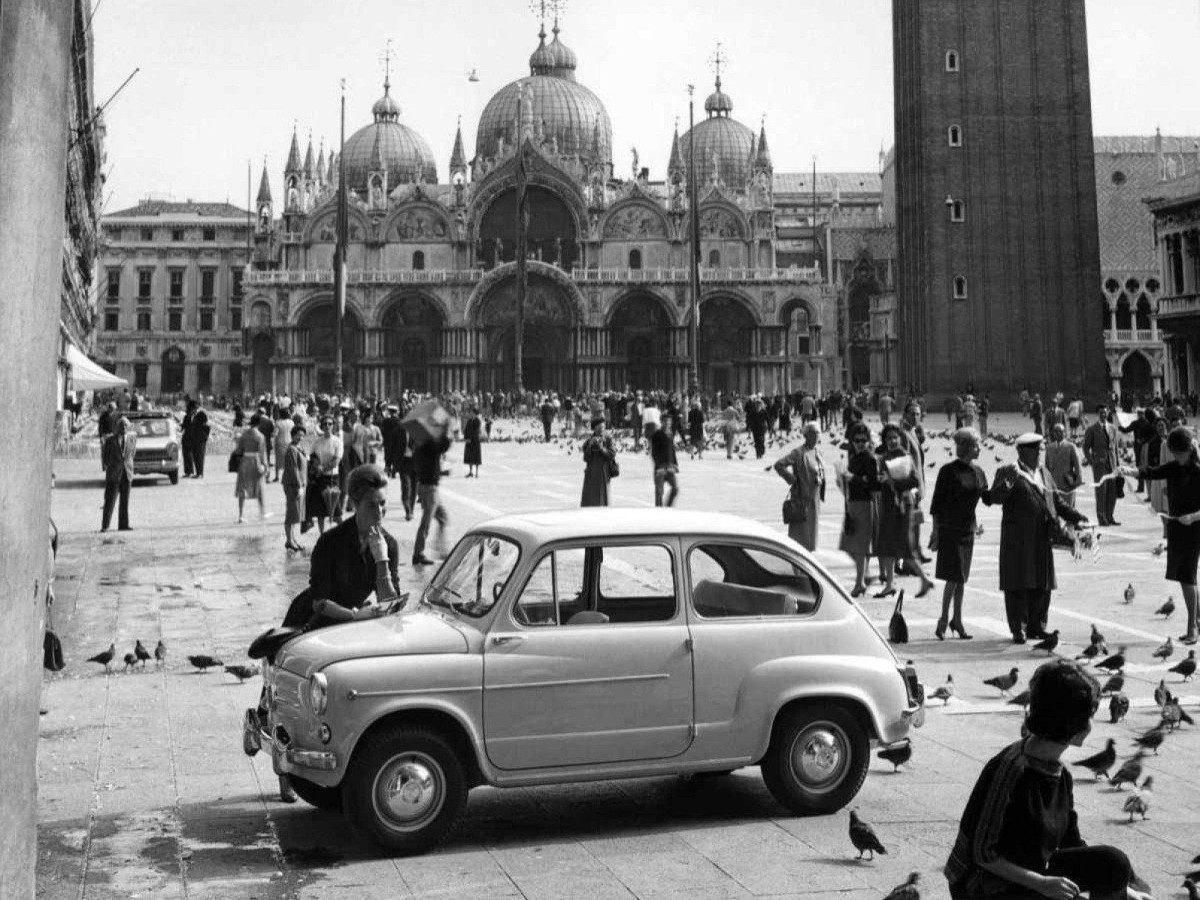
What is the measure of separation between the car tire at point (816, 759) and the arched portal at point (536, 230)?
68828 millimetres

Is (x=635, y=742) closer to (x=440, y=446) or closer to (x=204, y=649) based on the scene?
(x=204, y=649)

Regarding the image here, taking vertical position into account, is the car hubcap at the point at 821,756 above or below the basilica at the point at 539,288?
below

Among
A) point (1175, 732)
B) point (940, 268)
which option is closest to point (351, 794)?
point (1175, 732)

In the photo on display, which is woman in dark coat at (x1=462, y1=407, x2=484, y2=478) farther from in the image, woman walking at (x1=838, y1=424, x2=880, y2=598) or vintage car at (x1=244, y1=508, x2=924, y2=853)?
vintage car at (x1=244, y1=508, x2=924, y2=853)

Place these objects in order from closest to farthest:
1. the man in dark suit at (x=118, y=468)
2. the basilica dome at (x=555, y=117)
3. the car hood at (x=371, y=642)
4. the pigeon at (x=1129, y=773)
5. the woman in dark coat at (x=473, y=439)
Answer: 1. the car hood at (x=371, y=642)
2. the pigeon at (x=1129, y=773)
3. the man in dark suit at (x=118, y=468)
4. the woman in dark coat at (x=473, y=439)
5. the basilica dome at (x=555, y=117)

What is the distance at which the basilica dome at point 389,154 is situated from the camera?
3349 inches

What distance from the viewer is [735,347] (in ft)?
241

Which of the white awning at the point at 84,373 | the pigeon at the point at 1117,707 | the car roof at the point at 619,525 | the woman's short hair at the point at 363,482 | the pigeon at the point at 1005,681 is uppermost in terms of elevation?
the white awning at the point at 84,373

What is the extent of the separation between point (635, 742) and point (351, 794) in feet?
4.12

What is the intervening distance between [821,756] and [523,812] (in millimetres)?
1427

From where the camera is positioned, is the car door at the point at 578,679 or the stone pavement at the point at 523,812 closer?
the stone pavement at the point at 523,812

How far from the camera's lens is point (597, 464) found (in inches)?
610

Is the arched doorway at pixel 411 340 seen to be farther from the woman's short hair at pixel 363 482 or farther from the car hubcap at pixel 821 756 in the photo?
the car hubcap at pixel 821 756

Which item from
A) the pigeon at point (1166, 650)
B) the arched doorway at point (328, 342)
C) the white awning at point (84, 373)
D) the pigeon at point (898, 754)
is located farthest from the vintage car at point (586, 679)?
the arched doorway at point (328, 342)
